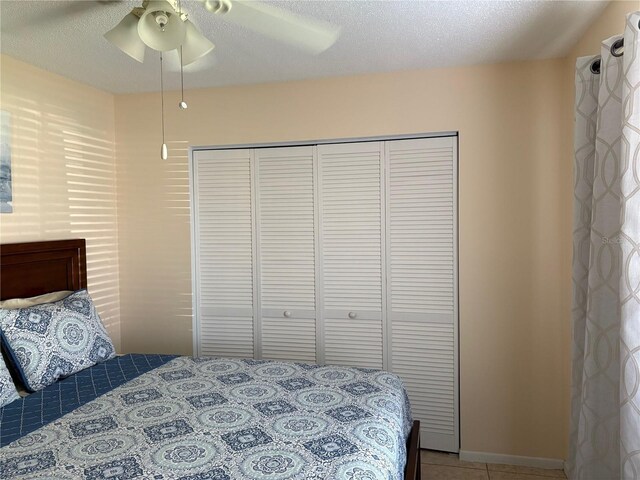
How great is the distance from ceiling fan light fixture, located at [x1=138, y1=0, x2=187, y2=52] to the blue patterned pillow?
5.03 feet

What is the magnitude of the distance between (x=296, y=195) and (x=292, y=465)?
6.61ft

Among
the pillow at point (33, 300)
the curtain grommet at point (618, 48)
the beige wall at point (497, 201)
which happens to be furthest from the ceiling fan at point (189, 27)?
the pillow at point (33, 300)

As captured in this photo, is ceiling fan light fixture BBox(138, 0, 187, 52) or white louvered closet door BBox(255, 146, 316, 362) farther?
white louvered closet door BBox(255, 146, 316, 362)

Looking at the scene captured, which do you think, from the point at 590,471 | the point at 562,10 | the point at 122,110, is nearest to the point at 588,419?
the point at 590,471

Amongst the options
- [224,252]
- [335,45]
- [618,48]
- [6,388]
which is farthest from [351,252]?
[6,388]

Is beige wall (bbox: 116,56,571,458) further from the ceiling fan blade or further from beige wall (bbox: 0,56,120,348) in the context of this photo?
beige wall (bbox: 0,56,120,348)

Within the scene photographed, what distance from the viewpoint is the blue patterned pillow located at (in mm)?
2238

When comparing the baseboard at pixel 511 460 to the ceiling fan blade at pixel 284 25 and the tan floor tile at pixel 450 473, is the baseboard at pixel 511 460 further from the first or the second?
the ceiling fan blade at pixel 284 25

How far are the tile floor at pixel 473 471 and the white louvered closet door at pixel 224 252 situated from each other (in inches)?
56.3

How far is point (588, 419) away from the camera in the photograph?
2.01 meters

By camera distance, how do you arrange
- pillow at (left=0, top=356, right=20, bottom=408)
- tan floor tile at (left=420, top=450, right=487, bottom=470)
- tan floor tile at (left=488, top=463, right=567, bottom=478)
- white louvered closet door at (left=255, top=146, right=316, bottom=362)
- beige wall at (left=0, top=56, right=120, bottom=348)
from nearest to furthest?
pillow at (left=0, top=356, right=20, bottom=408), beige wall at (left=0, top=56, right=120, bottom=348), tan floor tile at (left=488, top=463, right=567, bottom=478), tan floor tile at (left=420, top=450, right=487, bottom=470), white louvered closet door at (left=255, top=146, right=316, bottom=362)

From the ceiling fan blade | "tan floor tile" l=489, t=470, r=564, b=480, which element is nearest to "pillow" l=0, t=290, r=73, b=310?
the ceiling fan blade

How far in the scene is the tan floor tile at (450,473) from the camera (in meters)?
2.80

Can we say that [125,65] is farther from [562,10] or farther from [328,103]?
[562,10]
